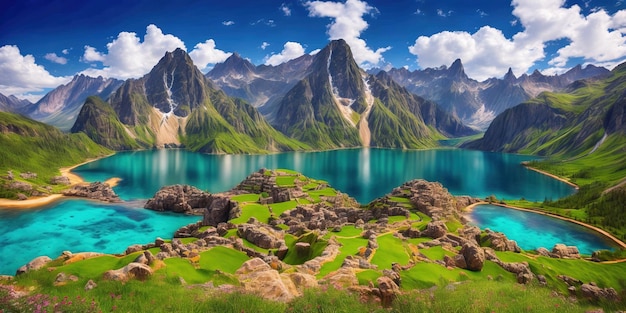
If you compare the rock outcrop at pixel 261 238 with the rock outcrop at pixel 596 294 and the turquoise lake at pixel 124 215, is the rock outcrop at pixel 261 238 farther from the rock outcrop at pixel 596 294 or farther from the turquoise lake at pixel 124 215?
the rock outcrop at pixel 596 294

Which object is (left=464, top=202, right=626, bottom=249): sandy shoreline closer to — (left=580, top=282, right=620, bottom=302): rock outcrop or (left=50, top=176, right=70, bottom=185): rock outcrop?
(left=580, top=282, right=620, bottom=302): rock outcrop

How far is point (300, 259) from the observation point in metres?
45.9

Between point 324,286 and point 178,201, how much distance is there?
9965 cm

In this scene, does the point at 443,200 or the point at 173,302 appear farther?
the point at 443,200

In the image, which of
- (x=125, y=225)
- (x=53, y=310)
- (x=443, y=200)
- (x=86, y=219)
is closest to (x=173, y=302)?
(x=53, y=310)

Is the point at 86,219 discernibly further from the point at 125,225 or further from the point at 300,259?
the point at 300,259

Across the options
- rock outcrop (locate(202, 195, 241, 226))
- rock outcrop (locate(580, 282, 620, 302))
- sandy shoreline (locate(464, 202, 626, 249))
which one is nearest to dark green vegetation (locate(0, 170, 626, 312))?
rock outcrop (locate(580, 282, 620, 302))

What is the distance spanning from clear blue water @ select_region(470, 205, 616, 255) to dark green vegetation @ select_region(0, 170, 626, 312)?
101 ft

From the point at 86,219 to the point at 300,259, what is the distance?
85929 mm

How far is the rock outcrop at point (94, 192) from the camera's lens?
129m

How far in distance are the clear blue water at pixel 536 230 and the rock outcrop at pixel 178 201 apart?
→ 88.0 metres

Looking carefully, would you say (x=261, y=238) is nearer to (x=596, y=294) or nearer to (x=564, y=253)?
(x=596, y=294)

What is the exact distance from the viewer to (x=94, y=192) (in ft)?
434

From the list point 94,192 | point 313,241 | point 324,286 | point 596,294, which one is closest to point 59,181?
point 94,192
